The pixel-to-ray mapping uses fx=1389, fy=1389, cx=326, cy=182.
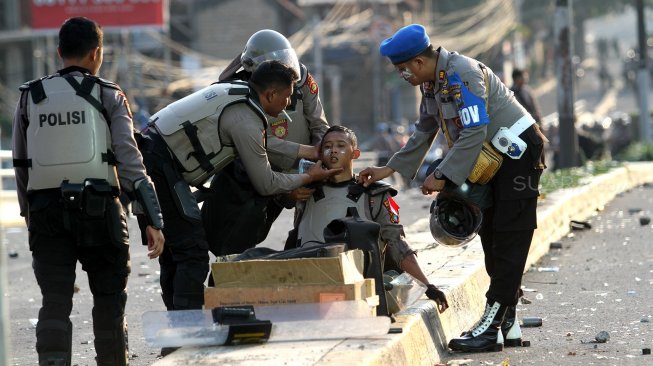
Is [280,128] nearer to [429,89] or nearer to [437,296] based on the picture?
[429,89]

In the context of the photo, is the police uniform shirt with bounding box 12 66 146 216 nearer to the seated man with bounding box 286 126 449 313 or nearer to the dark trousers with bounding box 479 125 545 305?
the seated man with bounding box 286 126 449 313

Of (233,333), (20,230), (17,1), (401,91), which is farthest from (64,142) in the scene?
(401,91)

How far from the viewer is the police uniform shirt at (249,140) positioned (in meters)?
6.91

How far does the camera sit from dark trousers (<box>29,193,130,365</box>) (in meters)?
5.99

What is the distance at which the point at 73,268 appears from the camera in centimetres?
618

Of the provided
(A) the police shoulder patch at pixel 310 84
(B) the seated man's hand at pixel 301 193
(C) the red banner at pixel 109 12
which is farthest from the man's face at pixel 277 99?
(C) the red banner at pixel 109 12

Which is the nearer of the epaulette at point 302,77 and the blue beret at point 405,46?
the blue beret at point 405,46

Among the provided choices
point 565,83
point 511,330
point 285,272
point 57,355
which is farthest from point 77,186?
point 565,83

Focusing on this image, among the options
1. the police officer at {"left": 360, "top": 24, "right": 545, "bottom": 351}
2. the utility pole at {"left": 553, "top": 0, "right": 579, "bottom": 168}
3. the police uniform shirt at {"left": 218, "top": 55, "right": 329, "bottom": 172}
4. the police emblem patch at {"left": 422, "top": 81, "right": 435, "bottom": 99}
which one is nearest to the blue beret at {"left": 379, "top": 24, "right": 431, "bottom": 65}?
the police officer at {"left": 360, "top": 24, "right": 545, "bottom": 351}

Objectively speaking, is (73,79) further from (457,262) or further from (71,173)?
(457,262)

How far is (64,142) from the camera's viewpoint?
235 inches

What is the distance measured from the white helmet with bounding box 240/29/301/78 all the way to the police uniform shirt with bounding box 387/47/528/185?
0.81 m

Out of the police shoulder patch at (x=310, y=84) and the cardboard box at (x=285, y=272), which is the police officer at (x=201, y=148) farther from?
the police shoulder patch at (x=310, y=84)

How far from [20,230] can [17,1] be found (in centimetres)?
3007
